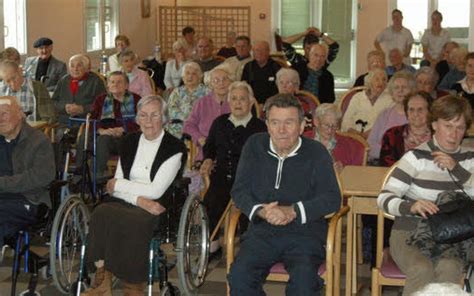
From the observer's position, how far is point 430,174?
12.7 feet

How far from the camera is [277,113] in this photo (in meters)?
4.04

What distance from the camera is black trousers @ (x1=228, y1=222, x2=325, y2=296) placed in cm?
375

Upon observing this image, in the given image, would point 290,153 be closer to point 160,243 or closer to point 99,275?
point 160,243

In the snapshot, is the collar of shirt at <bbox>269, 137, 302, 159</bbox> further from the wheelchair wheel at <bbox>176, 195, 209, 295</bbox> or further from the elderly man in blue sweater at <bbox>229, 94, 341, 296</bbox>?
the wheelchair wheel at <bbox>176, 195, 209, 295</bbox>

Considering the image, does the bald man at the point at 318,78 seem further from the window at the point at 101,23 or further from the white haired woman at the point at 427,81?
the window at the point at 101,23

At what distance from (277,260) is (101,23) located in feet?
29.1

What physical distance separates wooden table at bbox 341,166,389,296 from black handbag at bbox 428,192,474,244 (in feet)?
2.10

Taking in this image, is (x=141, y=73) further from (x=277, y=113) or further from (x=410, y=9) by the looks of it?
(x=410, y=9)

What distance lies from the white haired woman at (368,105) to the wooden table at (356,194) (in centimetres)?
179

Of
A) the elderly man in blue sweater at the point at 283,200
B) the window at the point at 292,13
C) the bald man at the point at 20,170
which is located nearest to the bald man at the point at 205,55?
the bald man at the point at 20,170

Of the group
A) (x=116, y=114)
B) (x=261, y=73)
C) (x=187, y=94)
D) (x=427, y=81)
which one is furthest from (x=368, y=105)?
(x=261, y=73)

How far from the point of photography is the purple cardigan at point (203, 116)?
6.20m

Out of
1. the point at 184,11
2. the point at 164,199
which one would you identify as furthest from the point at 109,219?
the point at 184,11

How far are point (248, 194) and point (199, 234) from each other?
1.00 meters
